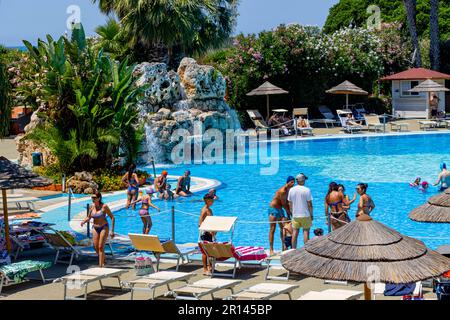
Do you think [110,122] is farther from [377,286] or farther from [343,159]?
[377,286]

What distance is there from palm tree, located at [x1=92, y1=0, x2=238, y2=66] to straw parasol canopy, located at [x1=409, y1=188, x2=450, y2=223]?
68.1 ft

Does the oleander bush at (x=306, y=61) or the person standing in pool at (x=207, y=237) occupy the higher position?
the oleander bush at (x=306, y=61)

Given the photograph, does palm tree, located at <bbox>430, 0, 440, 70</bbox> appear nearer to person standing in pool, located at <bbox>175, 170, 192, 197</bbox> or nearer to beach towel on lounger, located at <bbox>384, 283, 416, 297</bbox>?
person standing in pool, located at <bbox>175, 170, 192, 197</bbox>

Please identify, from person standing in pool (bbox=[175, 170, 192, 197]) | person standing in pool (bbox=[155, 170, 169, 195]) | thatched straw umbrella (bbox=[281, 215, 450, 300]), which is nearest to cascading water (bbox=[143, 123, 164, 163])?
person standing in pool (bbox=[175, 170, 192, 197])

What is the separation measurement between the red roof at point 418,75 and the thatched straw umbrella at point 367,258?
3069 centimetres

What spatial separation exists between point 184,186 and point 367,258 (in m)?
13.0

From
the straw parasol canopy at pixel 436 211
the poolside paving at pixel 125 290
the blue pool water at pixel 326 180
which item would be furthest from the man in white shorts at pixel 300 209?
the straw parasol canopy at pixel 436 211

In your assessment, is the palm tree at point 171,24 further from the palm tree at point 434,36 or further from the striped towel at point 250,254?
the striped towel at point 250,254

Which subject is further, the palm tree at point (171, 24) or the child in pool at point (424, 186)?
the palm tree at point (171, 24)

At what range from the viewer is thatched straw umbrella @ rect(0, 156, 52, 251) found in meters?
13.7

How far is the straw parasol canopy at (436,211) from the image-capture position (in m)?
11.3

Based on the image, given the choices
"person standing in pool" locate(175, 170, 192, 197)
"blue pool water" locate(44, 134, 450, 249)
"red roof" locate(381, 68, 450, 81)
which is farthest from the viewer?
"red roof" locate(381, 68, 450, 81)

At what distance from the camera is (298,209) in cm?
1407

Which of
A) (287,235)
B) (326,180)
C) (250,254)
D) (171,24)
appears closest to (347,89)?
(171,24)
